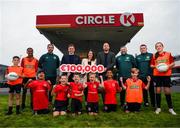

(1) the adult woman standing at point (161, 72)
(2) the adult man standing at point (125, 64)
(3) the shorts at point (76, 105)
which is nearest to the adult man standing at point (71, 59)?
(3) the shorts at point (76, 105)

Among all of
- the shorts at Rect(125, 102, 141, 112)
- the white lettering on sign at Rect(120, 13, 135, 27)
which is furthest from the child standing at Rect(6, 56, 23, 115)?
the white lettering on sign at Rect(120, 13, 135, 27)

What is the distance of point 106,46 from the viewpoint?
776 centimetres

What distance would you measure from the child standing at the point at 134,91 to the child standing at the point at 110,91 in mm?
263

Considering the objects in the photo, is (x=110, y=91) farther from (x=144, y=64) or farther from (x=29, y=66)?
(x=29, y=66)

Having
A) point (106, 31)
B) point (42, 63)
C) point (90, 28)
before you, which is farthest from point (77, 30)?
point (42, 63)

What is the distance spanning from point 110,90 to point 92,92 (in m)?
0.55

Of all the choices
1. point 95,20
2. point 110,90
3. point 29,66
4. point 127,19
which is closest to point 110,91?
point 110,90

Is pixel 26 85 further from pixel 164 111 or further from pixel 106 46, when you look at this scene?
pixel 164 111

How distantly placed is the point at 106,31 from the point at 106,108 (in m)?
11.1

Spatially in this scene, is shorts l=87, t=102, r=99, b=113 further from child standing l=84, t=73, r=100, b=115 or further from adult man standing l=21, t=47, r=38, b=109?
adult man standing l=21, t=47, r=38, b=109

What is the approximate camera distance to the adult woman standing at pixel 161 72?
706 cm

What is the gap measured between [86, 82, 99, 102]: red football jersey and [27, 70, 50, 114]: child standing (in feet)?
3.84

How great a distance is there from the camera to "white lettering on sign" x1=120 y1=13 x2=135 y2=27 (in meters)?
15.7

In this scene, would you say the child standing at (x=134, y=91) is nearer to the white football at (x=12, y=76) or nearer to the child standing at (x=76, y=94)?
the child standing at (x=76, y=94)
